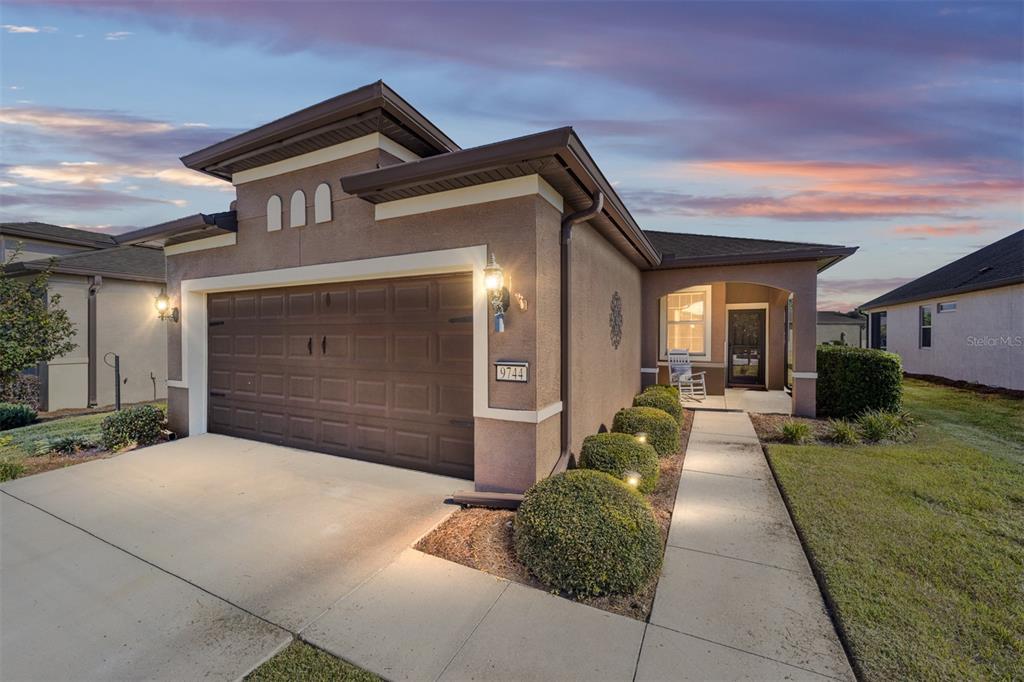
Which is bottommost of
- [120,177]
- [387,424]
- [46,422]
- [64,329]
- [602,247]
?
[46,422]

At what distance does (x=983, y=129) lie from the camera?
7.60 m

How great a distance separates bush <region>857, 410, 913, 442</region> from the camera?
6973mm

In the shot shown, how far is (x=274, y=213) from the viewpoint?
5.93 m

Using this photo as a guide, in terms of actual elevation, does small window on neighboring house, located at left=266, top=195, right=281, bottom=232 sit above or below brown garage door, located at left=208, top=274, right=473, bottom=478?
above

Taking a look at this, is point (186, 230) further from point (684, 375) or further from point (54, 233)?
point (54, 233)

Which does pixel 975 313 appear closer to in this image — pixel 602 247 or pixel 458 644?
pixel 602 247

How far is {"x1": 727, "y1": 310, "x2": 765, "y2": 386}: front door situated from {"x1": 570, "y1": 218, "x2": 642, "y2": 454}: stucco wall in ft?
19.4

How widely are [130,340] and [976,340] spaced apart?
25.3 metres

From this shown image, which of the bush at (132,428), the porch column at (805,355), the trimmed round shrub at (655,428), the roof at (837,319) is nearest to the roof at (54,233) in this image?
the bush at (132,428)

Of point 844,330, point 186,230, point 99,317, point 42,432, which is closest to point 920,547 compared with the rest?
point 186,230

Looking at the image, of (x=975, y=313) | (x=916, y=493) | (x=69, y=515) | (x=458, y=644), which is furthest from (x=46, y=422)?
(x=975, y=313)

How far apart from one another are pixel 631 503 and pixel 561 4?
223 inches

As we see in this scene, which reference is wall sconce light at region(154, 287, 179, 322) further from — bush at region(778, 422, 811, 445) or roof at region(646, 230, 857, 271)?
bush at region(778, 422, 811, 445)

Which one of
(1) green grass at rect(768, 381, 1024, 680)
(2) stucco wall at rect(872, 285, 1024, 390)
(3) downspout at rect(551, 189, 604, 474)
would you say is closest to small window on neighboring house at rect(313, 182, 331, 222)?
(3) downspout at rect(551, 189, 604, 474)
